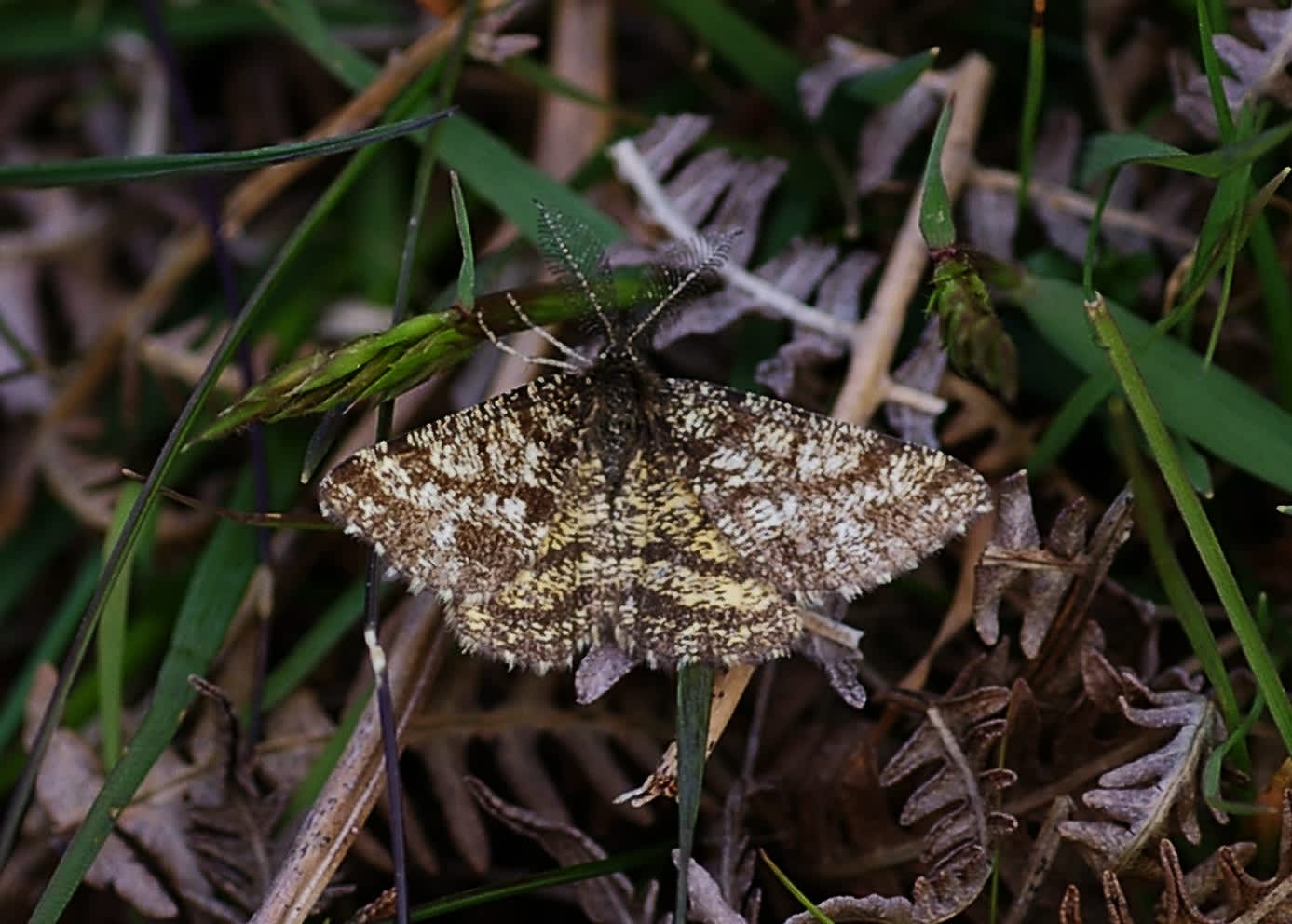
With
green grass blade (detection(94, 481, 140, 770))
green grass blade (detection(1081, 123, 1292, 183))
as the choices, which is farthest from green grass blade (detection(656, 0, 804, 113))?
green grass blade (detection(94, 481, 140, 770))

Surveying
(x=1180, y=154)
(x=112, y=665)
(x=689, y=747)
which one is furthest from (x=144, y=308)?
(x=1180, y=154)

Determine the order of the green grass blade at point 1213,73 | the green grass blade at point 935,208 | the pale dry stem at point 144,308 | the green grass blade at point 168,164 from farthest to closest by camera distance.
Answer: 1. the pale dry stem at point 144,308
2. the green grass blade at point 1213,73
3. the green grass blade at point 935,208
4. the green grass blade at point 168,164

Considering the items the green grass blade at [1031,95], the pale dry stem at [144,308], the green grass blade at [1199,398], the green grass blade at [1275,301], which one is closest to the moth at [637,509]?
the green grass blade at [1199,398]

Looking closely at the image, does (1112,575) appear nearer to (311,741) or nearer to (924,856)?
(924,856)

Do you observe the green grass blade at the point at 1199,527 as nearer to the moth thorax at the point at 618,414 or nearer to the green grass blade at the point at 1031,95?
the green grass blade at the point at 1031,95

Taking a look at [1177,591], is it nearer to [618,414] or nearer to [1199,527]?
[1199,527]

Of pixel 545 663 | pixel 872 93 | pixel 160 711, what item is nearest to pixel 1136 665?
pixel 545 663

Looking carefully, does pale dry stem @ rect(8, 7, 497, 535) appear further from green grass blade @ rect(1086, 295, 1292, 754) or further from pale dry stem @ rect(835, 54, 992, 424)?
green grass blade @ rect(1086, 295, 1292, 754)

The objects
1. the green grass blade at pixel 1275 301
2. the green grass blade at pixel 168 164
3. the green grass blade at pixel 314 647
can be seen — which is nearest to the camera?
the green grass blade at pixel 168 164
